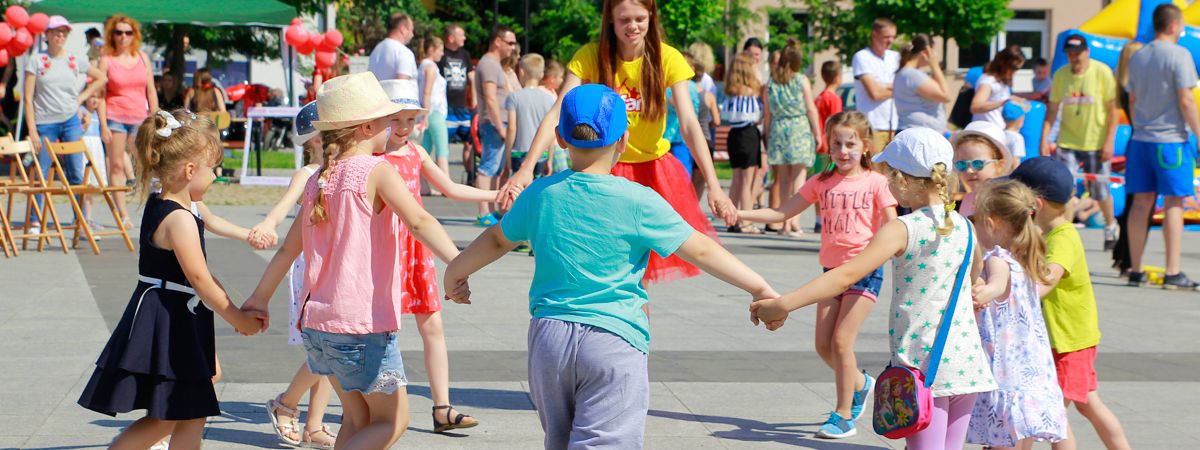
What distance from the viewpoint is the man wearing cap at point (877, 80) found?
13.6 meters

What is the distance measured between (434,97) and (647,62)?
9.21 m

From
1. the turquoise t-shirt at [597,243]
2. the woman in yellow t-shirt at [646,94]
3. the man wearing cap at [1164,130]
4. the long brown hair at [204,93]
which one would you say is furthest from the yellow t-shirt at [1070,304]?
the long brown hair at [204,93]

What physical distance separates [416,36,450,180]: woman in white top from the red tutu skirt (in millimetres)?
7671

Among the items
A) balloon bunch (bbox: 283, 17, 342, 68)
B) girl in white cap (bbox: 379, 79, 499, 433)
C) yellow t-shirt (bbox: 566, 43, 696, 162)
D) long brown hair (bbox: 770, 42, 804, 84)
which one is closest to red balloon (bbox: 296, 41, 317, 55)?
balloon bunch (bbox: 283, 17, 342, 68)

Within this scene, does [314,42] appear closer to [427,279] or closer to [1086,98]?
[1086,98]

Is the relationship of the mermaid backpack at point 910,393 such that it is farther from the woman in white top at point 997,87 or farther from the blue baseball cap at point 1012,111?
the blue baseball cap at point 1012,111

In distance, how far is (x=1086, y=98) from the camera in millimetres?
13156

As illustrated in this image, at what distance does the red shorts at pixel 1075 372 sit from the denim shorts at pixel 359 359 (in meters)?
2.28

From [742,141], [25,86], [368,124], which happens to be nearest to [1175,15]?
[742,141]

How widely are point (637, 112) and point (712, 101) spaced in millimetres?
9176

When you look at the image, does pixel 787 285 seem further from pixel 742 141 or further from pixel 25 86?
pixel 25 86

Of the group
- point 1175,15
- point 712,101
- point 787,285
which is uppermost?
point 1175,15

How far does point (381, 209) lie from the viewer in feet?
14.4

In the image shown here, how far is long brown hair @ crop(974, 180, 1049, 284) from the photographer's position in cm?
473
